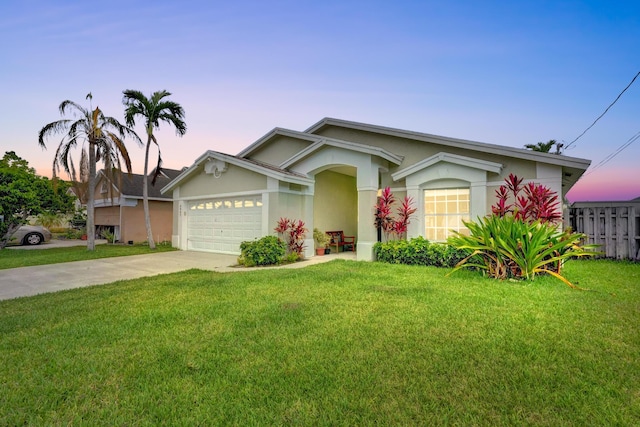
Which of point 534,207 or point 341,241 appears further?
point 341,241

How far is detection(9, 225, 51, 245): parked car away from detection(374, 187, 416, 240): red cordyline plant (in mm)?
21409

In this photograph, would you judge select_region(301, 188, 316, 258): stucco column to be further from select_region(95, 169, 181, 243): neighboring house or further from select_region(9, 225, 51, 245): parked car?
select_region(9, 225, 51, 245): parked car

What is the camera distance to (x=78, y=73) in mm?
12484

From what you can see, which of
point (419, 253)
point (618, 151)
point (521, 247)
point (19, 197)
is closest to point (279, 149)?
point (419, 253)

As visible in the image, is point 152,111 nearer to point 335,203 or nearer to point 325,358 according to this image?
point 335,203

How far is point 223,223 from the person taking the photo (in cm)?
1380

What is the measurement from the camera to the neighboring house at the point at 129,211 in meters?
19.4

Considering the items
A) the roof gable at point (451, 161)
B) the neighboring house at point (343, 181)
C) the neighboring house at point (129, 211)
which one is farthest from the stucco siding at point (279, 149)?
the neighboring house at point (129, 211)

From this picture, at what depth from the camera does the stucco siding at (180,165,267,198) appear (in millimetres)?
12383

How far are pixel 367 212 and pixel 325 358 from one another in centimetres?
789

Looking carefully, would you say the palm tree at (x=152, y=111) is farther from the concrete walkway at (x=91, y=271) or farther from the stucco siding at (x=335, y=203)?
the stucco siding at (x=335, y=203)

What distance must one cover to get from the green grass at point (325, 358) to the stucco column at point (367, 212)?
15.2 feet

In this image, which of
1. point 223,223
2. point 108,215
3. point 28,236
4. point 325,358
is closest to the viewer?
point 325,358

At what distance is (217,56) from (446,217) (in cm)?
1050
